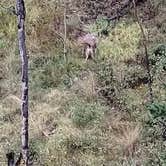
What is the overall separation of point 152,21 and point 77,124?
3.91 metres

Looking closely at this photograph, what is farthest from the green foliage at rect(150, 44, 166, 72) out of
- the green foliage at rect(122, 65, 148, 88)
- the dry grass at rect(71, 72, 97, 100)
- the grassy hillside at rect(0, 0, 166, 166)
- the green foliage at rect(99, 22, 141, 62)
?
the dry grass at rect(71, 72, 97, 100)

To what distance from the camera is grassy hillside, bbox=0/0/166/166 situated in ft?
28.2

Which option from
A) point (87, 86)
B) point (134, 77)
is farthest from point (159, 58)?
point (87, 86)

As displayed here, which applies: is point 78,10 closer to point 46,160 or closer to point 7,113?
point 7,113

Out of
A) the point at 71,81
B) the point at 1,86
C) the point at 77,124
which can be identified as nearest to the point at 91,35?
the point at 71,81

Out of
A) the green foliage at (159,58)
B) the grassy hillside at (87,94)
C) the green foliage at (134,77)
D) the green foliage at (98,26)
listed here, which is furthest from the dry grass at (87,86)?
the green foliage at (98,26)

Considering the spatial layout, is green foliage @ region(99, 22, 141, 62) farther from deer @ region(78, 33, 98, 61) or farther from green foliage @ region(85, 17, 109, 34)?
green foliage @ region(85, 17, 109, 34)

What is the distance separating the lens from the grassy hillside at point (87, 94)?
8.59 meters

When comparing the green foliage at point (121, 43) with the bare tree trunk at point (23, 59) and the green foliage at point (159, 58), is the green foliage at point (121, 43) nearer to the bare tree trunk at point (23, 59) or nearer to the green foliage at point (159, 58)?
the green foliage at point (159, 58)

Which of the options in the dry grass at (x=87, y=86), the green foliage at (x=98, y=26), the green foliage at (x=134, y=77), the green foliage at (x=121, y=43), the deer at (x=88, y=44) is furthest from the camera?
the green foliage at (x=98, y=26)

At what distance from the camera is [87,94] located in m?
10.0

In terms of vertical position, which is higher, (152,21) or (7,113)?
(152,21)

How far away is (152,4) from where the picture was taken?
12.3 m

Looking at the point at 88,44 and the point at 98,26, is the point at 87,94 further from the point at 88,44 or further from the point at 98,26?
the point at 98,26
